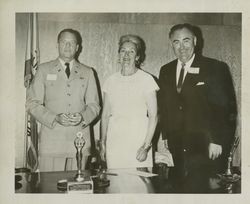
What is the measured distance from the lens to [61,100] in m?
1.15

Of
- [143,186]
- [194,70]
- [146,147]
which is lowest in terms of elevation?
[143,186]

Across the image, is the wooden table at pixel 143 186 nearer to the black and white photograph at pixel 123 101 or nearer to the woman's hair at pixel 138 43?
the black and white photograph at pixel 123 101

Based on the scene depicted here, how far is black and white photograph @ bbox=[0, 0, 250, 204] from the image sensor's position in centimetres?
114

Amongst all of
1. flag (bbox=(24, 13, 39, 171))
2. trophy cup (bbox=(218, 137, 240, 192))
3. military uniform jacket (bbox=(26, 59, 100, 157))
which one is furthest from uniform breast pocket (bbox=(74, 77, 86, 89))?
trophy cup (bbox=(218, 137, 240, 192))

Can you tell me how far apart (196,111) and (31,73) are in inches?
18.3

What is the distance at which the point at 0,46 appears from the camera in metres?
1.15

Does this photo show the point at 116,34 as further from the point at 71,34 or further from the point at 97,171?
the point at 97,171

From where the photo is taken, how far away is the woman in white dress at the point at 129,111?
1.15 metres

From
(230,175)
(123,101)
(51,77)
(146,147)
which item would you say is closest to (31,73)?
(51,77)

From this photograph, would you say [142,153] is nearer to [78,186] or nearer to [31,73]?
[78,186]

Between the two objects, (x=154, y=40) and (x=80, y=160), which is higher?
(x=154, y=40)

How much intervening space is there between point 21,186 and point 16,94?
0.25 metres

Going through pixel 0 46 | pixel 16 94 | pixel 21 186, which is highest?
pixel 0 46
